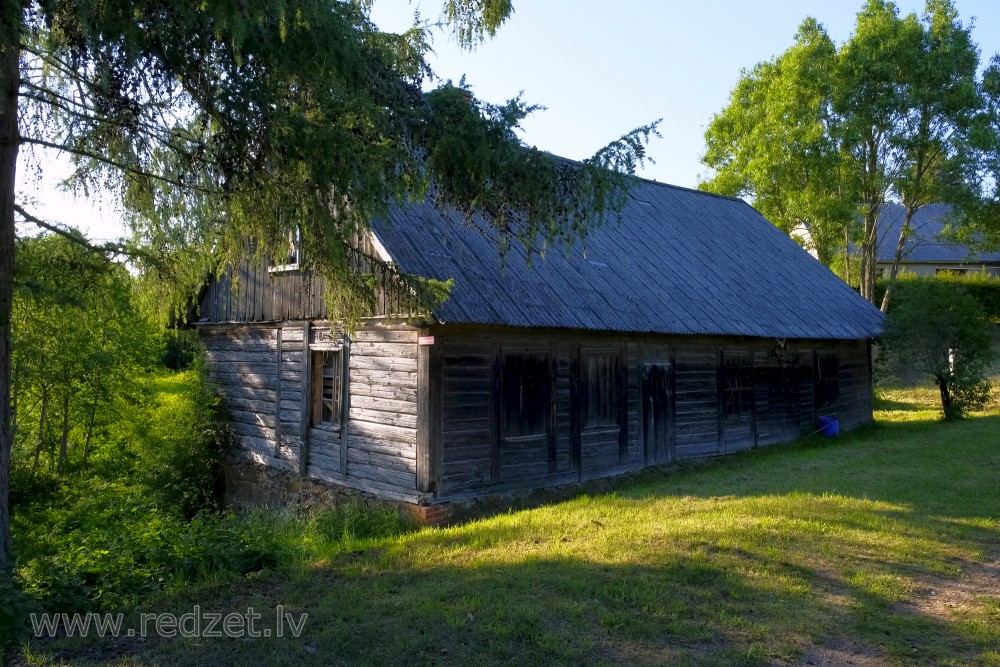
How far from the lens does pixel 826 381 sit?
19391mm

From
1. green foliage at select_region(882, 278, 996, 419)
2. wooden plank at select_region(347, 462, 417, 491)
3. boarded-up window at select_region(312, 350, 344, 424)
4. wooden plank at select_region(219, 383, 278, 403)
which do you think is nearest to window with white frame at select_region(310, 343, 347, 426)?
boarded-up window at select_region(312, 350, 344, 424)

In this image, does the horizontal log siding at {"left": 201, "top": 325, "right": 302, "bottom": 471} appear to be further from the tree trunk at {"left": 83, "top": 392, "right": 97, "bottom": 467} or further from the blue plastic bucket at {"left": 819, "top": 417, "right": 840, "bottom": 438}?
the blue plastic bucket at {"left": 819, "top": 417, "right": 840, "bottom": 438}

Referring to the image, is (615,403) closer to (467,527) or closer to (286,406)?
(467,527)

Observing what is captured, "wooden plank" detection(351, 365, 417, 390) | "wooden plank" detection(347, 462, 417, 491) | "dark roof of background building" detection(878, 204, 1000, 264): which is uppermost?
"dark roof of background building" detection(878, 204, 1000, 264)

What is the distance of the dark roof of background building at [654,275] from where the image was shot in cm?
1159

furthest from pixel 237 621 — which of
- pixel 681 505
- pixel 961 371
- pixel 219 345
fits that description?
pixel 961 371

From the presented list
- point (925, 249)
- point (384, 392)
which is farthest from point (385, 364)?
point (925, 249)

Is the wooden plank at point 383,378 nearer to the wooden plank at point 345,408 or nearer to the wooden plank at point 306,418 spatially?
the wooden plank at point 345,408

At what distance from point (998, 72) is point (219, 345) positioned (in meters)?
29.6

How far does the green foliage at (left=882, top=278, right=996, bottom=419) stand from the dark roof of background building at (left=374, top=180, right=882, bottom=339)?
34.1 inches

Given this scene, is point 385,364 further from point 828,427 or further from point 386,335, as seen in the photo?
point 828,427

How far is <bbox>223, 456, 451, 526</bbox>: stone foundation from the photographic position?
35.6 ft

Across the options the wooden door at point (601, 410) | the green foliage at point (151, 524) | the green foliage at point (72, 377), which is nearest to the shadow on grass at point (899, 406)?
the wooden door at point (601, 410)

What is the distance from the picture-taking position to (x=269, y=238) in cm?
809
